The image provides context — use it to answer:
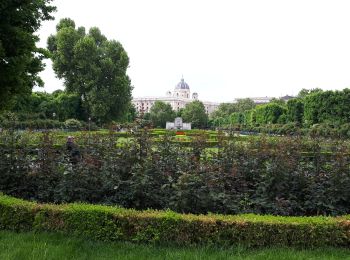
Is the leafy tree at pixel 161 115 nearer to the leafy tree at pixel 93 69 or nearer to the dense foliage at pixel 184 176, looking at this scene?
the leafy tree at pixel 93 69

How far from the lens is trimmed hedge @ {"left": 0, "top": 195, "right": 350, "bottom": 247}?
500 centimetres

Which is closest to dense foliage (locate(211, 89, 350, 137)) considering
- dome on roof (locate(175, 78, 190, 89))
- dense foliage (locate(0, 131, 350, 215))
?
dense foliage (locate(0, 131, 350, 215))

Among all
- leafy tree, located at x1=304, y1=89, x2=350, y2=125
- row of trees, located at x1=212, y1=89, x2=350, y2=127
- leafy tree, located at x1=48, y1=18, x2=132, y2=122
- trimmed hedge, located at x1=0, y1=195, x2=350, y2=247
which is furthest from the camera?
row of trees, located at x1=212, y1=89, x2=350, y2=127

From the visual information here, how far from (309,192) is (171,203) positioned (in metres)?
2.31

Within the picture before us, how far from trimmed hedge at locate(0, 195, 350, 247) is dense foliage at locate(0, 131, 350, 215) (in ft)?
2.29

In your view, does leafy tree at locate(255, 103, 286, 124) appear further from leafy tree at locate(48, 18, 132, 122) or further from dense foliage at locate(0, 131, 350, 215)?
dense foliage at locate(0, 131, 350, 215)

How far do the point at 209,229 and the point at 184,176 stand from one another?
1.00 meters

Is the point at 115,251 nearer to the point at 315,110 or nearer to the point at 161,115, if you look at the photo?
the point at 315,110

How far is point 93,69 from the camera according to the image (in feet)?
144

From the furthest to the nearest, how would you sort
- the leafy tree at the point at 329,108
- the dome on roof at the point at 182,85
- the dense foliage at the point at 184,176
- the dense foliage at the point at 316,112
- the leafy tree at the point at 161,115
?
the dome on roof at the point at 182,85
the leafy tree at the point at 161,115
the leafy tree at the point at 329,108
the dense foliage at the point at 316,112
the dense foliage at the point at 184,176

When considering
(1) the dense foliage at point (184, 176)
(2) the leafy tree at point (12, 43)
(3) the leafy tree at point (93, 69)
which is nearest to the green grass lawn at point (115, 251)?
(1) the dense foliage at point (184, 176)

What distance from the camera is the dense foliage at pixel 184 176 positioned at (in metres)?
5.96

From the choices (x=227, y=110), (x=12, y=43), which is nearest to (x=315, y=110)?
(x=12, y=43)

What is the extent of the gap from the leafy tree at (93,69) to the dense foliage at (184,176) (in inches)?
1486
